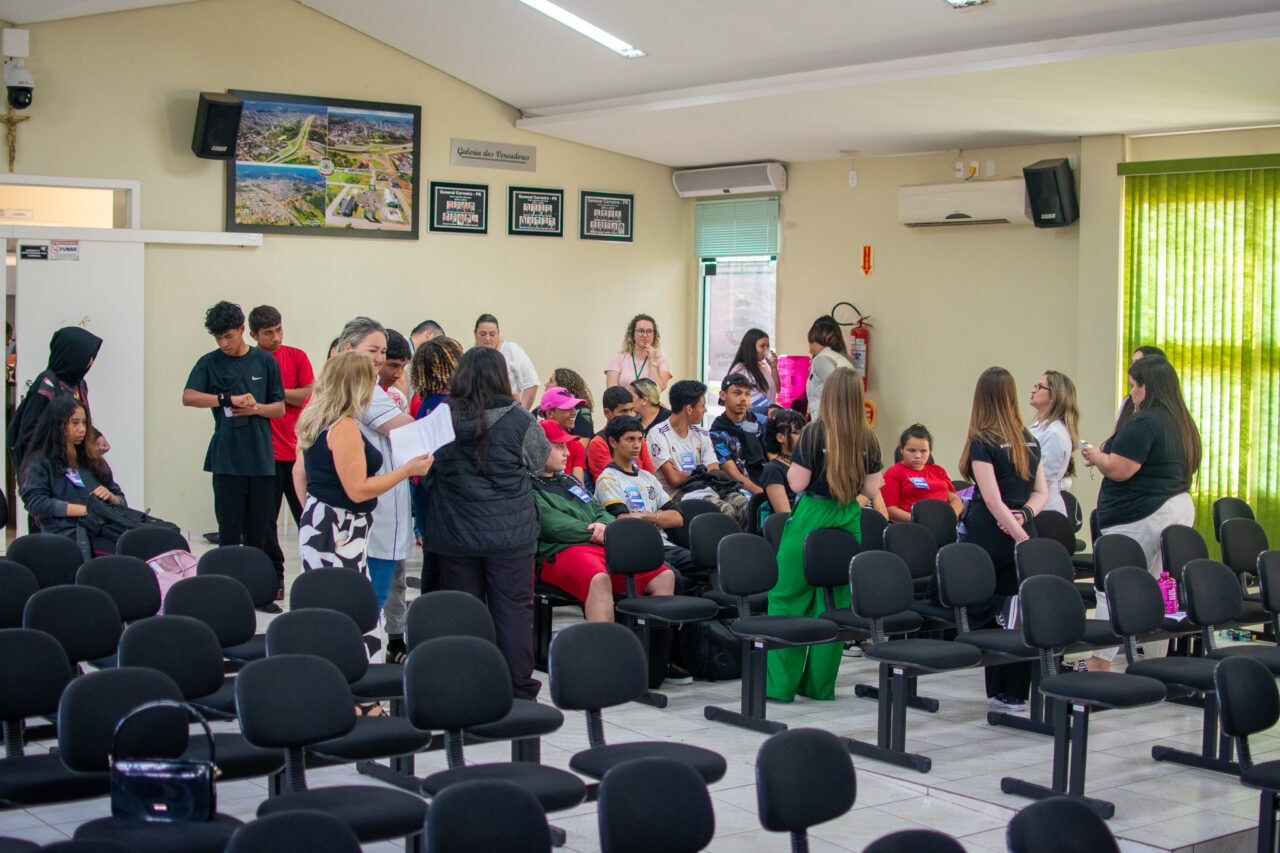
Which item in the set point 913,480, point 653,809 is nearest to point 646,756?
point 653,809

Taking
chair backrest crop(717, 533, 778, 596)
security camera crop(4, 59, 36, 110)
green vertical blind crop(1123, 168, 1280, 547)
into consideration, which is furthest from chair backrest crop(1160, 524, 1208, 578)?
security camera crop(4, 59, 36, 110)

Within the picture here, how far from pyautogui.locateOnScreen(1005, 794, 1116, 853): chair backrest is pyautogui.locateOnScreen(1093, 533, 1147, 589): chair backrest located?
284 centimetres

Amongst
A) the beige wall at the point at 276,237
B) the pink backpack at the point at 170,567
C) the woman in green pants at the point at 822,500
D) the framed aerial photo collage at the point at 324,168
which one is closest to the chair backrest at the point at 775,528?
the woman in green pants at the point at 822,500

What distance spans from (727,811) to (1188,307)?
18.7ft

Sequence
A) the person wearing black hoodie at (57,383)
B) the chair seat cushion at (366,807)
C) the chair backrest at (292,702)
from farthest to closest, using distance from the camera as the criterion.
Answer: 1. the person wearing black hoodie at (57,383)
2. the chair backrest at (292,702)
3. the chair seat cushion at (366,807)

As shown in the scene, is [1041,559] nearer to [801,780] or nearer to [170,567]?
[801,780]

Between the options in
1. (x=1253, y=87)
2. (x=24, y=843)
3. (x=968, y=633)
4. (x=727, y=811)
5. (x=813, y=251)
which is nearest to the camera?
(x=24, y=843)

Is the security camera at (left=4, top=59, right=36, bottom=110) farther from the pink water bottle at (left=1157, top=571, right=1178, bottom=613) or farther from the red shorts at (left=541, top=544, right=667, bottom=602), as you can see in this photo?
the pink water bottle at (left=1157, top=571, right=1178, bottom=613)

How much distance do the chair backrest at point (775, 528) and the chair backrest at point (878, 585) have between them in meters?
0.85

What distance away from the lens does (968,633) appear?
4930mm

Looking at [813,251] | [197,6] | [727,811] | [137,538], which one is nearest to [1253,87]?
[813,251]

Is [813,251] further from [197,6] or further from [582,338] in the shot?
[197,6]

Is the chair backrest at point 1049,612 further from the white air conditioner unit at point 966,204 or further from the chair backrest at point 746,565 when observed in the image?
the white air conditioner unit at point 966,204

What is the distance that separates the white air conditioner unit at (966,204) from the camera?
873 cm
